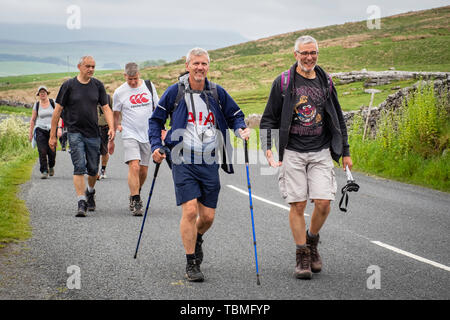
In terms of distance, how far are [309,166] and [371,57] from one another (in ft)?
212

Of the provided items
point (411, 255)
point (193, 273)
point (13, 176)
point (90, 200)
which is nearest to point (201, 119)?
point (193, 273)

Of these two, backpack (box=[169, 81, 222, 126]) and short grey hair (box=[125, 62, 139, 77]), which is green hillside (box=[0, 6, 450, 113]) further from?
backpack (box=[169, 81, 222, 126])

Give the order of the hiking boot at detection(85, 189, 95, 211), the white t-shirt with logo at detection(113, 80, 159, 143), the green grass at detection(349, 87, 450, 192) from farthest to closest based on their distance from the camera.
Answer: the green grass at detection(349, 87, 450, 192) → the hiking boot at detection(85, 189, 95, 211) → the white t-shirt with logo at detection(113, 80, 159, 143)

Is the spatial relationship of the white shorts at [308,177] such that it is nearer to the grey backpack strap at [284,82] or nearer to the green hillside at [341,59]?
the grey backpack strap at [284,82]

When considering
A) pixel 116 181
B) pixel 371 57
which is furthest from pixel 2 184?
pixel 371 57

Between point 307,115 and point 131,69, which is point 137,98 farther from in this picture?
point 307,115

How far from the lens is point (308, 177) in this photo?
6.23m

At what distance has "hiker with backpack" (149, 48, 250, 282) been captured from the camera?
594cm

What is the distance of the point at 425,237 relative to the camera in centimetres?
815

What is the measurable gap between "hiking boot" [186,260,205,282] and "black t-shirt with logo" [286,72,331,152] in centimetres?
157

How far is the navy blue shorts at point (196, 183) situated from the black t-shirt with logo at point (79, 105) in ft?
12.2

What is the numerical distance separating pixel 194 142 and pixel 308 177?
126 centimetres

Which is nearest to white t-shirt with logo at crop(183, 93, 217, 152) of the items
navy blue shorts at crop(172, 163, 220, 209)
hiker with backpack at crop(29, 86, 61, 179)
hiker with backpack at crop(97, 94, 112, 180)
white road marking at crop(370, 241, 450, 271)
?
navy blue shorts at crop(172, 163, 220, 209)

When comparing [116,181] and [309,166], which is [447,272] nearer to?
[309,166]
